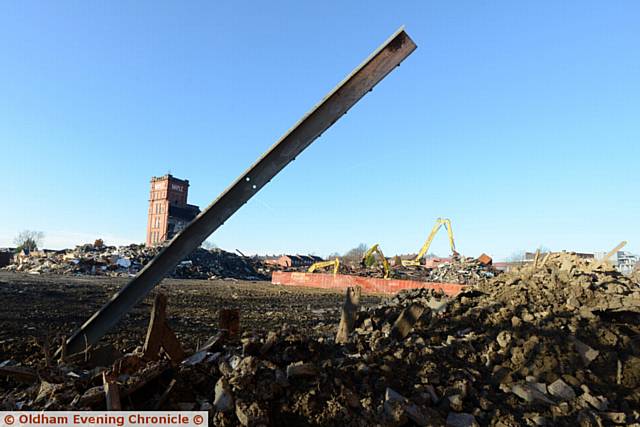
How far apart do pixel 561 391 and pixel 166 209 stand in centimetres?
4026

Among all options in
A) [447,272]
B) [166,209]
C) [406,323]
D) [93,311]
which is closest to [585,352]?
[406,323]

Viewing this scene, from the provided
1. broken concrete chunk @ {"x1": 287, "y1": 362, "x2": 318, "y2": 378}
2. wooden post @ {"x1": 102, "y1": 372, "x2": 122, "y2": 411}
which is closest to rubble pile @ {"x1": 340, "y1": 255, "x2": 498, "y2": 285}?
broken concrete chunk @ {"x1": 287, "y1": 362, "x2": 318, "y2": 378}

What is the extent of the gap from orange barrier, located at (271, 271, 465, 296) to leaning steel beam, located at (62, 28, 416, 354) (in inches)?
651

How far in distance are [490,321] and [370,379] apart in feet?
8.10

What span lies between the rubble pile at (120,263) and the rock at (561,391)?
29.2m

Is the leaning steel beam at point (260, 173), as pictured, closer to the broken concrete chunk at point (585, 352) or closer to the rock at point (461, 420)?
the rock at point (461, 420)

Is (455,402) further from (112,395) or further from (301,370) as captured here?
(112,395)

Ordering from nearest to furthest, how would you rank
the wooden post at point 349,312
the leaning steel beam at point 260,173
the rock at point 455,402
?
the rock at point 455,402
the leaning steel beam at point 260,173
the wooden post at point 349,312

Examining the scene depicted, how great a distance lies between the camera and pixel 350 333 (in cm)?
538

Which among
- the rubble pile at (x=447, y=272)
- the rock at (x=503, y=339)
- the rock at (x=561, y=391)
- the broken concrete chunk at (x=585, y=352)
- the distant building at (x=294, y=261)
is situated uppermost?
the distant building at (x=294, y=261)

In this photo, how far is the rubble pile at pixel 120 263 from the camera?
28594 mm

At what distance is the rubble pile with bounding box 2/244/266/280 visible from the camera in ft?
93.8

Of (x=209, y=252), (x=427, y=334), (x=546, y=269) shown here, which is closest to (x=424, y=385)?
(x=427, y=334)

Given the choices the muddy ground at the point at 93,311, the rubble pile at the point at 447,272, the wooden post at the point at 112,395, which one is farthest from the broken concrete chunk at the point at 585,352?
the rubble pile at the point at 447,272
